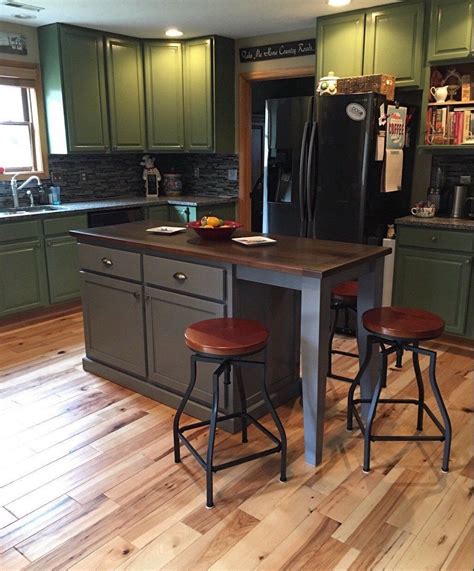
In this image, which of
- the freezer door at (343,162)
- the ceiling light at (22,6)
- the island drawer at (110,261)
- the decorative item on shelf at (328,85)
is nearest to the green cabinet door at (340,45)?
the decorative item on shelf at (328,85)

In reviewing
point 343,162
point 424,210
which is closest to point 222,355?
point 343,162

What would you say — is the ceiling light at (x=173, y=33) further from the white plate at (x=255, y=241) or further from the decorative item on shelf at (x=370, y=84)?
the white plate at (x=255, y=241)

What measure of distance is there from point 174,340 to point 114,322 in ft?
1.70

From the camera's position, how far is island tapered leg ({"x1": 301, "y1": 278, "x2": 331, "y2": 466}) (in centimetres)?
216

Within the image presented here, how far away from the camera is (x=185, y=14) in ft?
13.7

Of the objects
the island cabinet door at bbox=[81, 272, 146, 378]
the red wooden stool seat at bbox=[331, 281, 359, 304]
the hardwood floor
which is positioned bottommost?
the hardwood floor

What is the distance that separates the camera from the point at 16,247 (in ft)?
13.5

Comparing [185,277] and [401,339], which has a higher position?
[185,277]

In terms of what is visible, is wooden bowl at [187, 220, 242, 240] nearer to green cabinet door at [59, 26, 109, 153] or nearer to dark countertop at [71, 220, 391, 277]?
dark countertop at [71, 220, 391, 277]

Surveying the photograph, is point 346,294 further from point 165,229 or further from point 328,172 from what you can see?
point 328,172

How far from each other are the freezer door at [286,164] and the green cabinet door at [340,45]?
0.37 m

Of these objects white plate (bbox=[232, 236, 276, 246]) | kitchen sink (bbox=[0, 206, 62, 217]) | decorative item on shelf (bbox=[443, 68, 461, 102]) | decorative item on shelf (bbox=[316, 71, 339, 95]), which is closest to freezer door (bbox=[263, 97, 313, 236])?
decorative item on shelf (bbox=[316, 71, 339, 95])

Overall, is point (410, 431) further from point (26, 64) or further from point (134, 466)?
point (26, 64)

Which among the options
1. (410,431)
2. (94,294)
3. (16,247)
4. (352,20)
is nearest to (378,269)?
(410,431)
